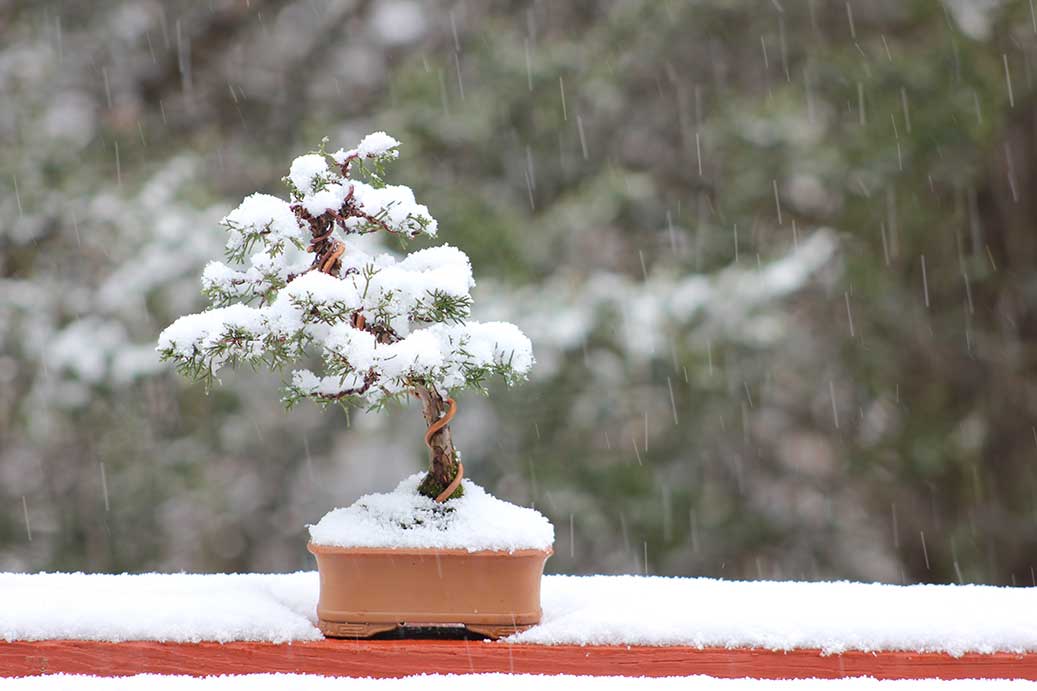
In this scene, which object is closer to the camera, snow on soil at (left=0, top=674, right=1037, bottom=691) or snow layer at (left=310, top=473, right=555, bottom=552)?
snow on soil at (left=0, top=674, right=1037, bottom=691)

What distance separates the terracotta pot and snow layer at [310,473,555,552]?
0.04 feet

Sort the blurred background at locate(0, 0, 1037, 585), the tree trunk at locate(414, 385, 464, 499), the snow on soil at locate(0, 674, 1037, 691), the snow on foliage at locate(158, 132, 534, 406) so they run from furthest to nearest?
the blurred background at locate(0, 0, 1037, 585) < the tree trunk at locate(414, 385, 464, 499) < the snow on foliage at locate(158, 132, 534, 406) < the snow on soil at locate(0, 674, 1037, 691)

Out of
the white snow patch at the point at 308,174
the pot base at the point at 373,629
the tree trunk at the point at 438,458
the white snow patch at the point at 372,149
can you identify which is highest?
the white snow patch at the point at 372,149

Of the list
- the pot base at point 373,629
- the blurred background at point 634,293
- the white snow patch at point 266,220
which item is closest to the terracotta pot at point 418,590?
the pot base at point 373,629

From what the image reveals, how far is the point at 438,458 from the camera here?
3.82 feet

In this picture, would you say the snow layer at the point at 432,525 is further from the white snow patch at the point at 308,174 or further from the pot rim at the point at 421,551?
the white snow patch at the point at 308,174

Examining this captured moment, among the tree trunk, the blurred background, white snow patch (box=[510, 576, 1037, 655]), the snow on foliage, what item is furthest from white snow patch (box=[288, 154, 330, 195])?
the blurred background

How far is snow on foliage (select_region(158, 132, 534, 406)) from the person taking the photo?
41.7 inches

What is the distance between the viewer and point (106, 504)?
332 centimetres

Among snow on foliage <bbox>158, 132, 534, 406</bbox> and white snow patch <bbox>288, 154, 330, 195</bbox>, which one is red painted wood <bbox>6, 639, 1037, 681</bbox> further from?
white snow patch <bbox>288, 154, 330, 195</bbox>

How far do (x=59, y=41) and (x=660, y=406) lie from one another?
6.98 feet

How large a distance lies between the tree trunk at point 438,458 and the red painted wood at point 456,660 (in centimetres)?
17

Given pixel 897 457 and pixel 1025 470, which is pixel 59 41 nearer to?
pixel 897 457

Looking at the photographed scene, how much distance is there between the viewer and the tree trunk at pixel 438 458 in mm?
1161
